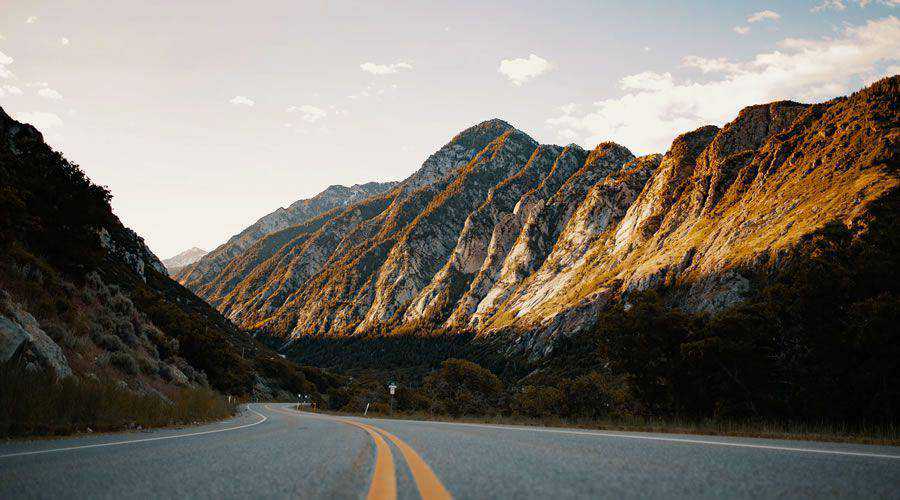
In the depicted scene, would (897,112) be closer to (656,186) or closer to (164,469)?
(656,186)

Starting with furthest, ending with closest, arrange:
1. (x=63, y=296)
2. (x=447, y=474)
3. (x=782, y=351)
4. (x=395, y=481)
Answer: (x=782, y=351) < (x=63, y=296) < (x=447, y=474) < (x=395, y=481)

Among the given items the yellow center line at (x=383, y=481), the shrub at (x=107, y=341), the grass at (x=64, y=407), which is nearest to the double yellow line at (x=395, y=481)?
the yellow center line at (x=383, y=481)

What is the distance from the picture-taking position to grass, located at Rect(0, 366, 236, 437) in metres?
8.27

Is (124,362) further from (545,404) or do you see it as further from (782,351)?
(782,351)

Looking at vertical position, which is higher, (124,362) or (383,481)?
(383,481)

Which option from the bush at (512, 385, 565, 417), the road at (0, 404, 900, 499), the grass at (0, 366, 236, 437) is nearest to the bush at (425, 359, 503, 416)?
the bush at (512, 385, 565, 417)

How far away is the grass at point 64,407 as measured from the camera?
8.27 meters

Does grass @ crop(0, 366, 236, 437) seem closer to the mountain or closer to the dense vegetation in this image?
the mountain

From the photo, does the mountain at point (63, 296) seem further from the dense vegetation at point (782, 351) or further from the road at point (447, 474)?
the dense vegetation at point (782, 351)

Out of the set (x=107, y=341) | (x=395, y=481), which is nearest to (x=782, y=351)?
(x=395, y=481)

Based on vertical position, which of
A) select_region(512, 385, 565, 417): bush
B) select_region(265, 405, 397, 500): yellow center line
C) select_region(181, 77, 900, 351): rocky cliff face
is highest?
select_region(181, 77, 900, 351): rocky cliff face

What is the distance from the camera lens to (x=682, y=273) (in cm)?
12094

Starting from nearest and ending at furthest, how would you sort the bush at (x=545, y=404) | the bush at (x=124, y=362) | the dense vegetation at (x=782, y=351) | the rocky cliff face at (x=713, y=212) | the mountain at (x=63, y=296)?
the mountain at (x=63, y=296), the dense vegetation at (x=782, y=351), the bush at (x=124, y=362), the bush at (x=545, y=404), the rocky cliff face at (x=713, y=212)

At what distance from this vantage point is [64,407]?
31.3ft
